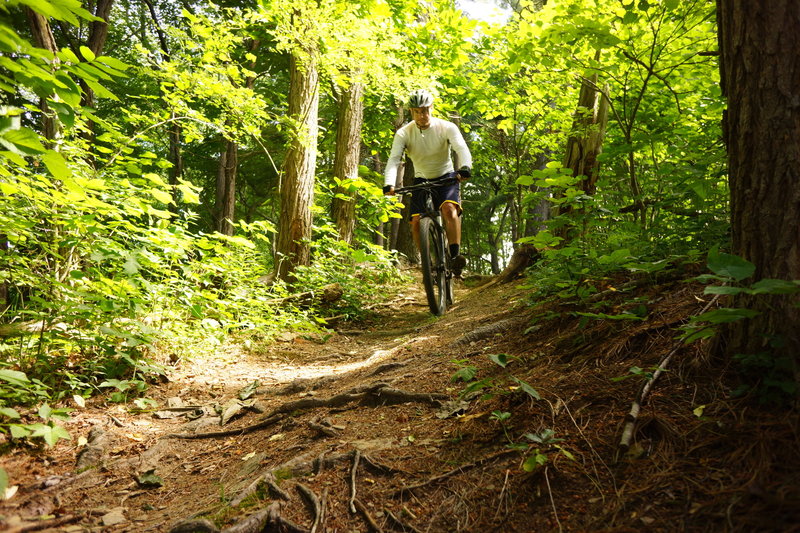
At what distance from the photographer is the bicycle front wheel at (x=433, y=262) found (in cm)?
530

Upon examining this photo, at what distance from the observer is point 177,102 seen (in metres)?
4.87

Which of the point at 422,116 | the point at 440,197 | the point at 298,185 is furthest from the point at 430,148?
the point at 298,185

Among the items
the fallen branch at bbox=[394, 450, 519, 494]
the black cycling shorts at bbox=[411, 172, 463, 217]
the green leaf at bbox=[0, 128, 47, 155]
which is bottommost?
the fallen branch at bbox=[394, 450, 519, 494]

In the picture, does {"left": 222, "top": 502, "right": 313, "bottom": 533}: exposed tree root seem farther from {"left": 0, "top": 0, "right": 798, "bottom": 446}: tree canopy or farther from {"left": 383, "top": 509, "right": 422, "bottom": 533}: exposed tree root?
{"left": 0, "top": 0, "right": 798, "bottom": 446}: tree canopy

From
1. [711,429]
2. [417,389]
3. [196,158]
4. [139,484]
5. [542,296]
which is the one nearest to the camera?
[711,429]

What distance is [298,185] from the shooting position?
7152 millimetres

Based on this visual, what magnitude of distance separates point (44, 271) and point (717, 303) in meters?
4.69

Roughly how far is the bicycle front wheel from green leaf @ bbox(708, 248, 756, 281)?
3890 mm

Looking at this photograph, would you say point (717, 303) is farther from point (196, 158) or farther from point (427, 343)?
point (196, 158)

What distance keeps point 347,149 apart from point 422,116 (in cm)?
389

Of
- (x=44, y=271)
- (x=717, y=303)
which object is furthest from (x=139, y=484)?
(x=717, y=303)

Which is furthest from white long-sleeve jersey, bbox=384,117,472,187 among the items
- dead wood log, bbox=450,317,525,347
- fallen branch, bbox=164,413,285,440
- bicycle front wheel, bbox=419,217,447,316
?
fallen branch, bbox=164,413,285,440

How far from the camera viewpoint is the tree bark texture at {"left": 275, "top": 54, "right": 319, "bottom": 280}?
23.3 ft

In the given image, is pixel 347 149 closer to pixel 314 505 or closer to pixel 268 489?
pixel 268 489
